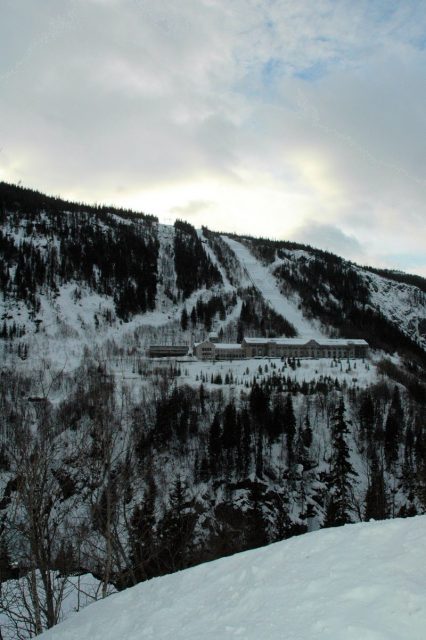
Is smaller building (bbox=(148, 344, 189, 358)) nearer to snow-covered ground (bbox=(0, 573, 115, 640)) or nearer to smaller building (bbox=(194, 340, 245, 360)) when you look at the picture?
smaller building (bbox=(194, 340, 245, 360))

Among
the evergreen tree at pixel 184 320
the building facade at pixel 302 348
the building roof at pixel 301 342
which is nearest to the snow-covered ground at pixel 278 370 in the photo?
the building facade at pixel 302 348

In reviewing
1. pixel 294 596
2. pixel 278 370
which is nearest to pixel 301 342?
pixel 278 370

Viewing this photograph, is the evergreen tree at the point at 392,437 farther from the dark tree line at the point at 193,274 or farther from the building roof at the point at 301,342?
the dark tree line at the point at 193,274

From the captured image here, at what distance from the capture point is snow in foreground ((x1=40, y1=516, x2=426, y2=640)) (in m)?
5.35

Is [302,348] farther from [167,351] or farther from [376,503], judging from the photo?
[376,503]

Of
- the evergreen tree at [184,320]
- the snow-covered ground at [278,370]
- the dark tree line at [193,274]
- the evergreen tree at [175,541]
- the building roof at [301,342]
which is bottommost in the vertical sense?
the evergreen tree at [175,541]

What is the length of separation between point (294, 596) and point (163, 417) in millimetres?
71562

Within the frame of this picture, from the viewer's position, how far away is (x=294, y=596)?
628cm

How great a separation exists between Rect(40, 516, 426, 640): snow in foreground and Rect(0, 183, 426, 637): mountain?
347cm

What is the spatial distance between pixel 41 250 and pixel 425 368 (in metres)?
150

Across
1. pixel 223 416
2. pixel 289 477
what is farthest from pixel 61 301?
pixel 289 477

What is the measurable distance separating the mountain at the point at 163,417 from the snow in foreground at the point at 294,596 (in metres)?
3.47

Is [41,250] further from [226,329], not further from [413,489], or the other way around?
[413,489]

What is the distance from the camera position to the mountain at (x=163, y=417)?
12281 millimetres
